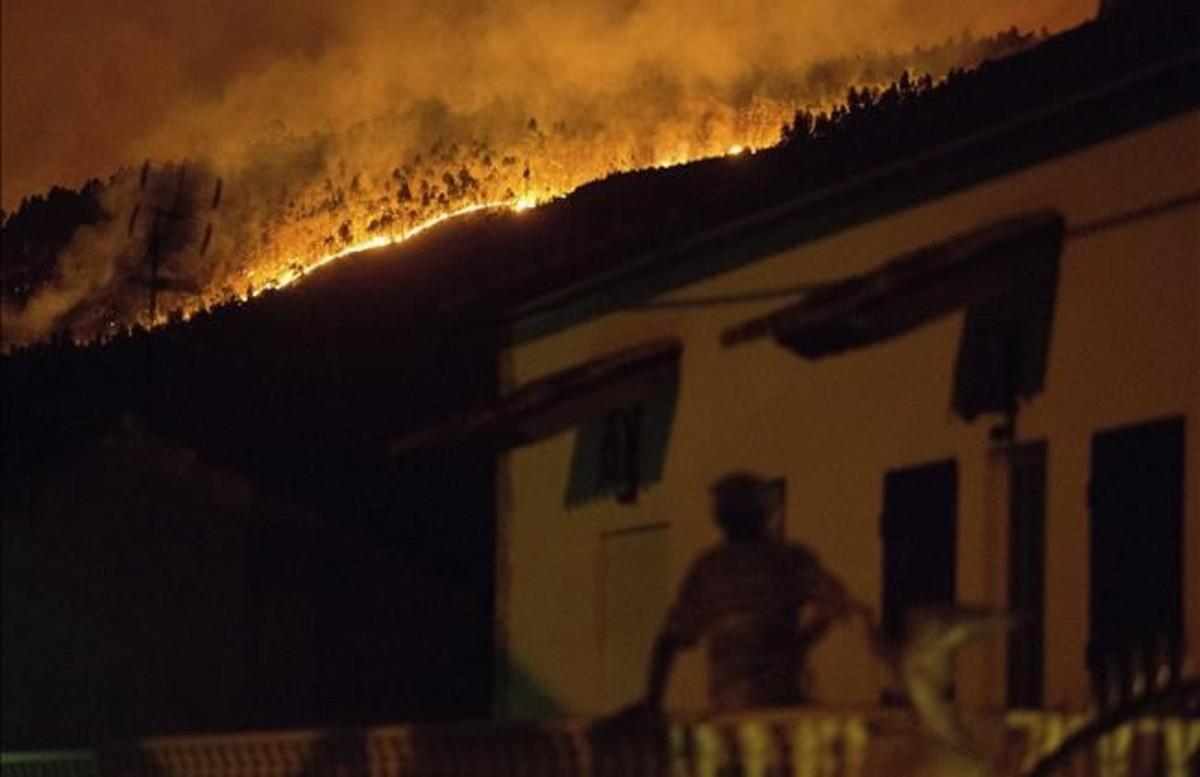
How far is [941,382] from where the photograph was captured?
44.1 feet

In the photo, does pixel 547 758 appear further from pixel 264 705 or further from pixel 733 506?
pixel 264 705

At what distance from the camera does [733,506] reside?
9.07 m

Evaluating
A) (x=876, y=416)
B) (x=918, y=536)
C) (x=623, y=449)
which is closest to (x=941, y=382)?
(x=876, y=416)

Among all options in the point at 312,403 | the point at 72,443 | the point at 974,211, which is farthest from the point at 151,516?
the point at 974,211

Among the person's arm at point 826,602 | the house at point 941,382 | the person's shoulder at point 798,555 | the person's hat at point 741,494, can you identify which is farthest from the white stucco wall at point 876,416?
the person's hat at point 741,494

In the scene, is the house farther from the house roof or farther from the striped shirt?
the striped shirt

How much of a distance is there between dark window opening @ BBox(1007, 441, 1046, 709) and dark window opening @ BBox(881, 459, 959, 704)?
42 cm

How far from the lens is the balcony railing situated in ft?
26.7

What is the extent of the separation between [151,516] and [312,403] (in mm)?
3119

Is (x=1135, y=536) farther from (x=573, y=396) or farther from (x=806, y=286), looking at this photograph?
(x=573, y=396)

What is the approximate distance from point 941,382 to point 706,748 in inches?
185

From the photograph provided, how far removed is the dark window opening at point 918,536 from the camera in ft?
43.8

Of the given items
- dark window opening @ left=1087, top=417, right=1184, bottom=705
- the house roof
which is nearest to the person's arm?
dark window opening @ left=1087, top=417, right=1184, bottom=705

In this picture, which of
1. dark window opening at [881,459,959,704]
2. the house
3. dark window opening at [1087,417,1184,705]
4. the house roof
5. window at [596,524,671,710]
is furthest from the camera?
window at [596,524,671,710]
